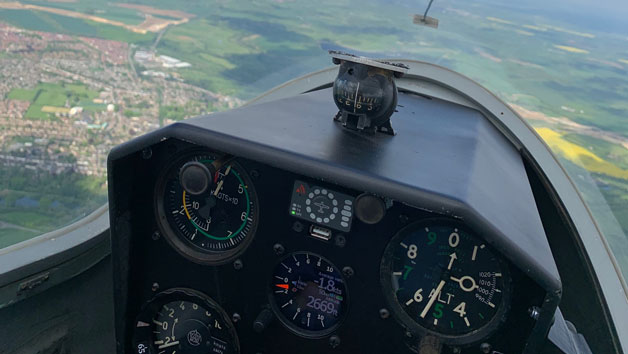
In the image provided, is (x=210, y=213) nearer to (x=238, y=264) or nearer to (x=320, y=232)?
(x=238, y=264)

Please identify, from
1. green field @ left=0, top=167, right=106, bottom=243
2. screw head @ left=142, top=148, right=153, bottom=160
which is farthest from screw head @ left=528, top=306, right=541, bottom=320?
green field @ left=0, top=167, right=106, bottom=243

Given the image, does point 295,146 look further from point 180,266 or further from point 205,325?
point 205,325

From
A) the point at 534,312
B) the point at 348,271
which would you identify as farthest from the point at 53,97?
the point at 534,312

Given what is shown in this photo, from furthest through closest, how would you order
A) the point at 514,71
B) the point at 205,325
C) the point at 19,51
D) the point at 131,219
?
the point at 514,71 → the point at 19,51 → the point at 205,325 → the point at 131,219

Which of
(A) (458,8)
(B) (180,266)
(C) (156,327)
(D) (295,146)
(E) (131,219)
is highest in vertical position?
(A) (458,8)

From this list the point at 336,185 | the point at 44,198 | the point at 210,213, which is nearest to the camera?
the point at 336,185

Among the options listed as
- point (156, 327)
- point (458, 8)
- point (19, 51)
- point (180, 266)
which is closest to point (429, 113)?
point (180, 266)

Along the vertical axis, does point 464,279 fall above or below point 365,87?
below
